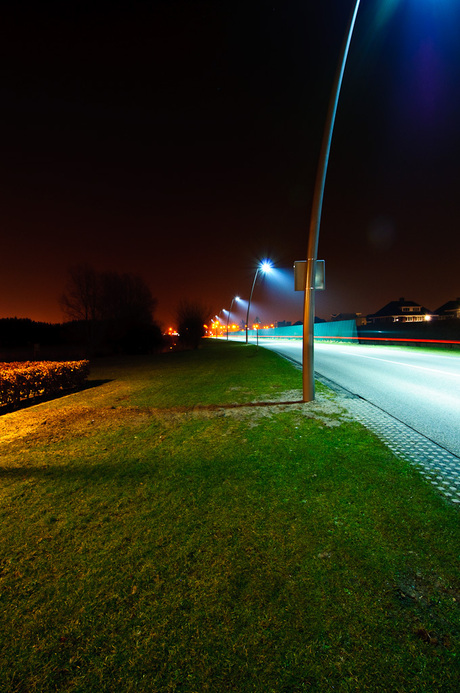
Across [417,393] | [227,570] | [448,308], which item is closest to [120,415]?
[227,570]

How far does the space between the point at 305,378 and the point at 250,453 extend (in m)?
3.48

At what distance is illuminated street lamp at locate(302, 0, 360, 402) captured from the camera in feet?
20.7

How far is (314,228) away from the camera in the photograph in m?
7.04

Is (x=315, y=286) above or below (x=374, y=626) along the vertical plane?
above

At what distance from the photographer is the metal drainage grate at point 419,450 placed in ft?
11.2

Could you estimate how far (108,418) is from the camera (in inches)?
255

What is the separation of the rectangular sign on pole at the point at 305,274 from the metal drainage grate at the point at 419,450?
308cm

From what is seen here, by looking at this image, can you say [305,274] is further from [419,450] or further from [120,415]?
[120,415]

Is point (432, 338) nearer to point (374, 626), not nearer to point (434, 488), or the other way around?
point (434, 488)

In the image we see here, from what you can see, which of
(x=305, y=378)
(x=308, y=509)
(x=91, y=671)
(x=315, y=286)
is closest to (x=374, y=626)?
(x=308, y=509)

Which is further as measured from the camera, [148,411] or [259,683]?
[148,411]

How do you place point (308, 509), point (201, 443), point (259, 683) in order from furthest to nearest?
point (201, 443)
point (308, 509)
point (259, 683)

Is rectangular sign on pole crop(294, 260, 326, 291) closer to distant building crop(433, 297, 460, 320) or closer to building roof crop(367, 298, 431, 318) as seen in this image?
distant building crop(433, 297, 460, 320)

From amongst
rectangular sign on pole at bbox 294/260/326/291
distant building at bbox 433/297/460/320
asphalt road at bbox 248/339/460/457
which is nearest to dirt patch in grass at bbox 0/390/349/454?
asphalt road at bbox 248/339/460/457
